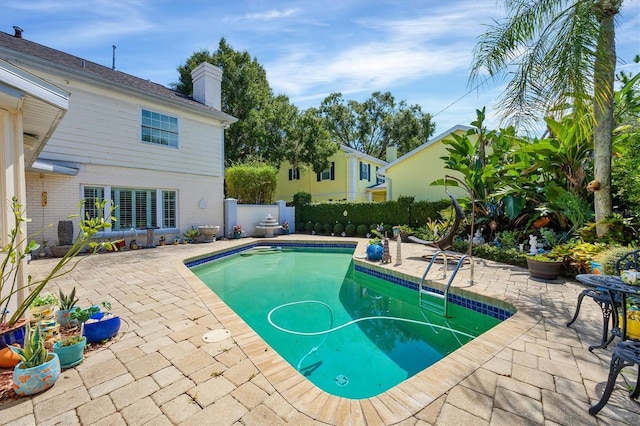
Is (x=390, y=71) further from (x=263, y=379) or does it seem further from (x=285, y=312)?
(x=263, y=379)

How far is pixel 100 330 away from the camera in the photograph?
3.43 metres

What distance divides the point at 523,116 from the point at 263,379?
8108 mm

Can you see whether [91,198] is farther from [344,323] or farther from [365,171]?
[365,171]

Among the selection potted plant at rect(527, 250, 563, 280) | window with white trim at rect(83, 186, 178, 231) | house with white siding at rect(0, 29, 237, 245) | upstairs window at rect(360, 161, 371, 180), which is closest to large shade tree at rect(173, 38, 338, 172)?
upstairs window at rect(360, 161, 371, 180)

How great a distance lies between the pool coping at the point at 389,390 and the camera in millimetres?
2236

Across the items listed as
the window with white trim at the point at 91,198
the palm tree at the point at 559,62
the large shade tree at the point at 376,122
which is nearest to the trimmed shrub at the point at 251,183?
the window with white trim at the point at 91,198

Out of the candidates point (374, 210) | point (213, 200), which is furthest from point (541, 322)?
point (213, 200)

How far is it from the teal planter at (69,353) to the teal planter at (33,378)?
333 mm

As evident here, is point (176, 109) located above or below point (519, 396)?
above

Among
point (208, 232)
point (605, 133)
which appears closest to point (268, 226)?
point (208, 232)

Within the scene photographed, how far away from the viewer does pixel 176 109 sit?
40.9ft

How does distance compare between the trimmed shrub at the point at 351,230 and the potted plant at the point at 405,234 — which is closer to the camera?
the potted plant at the point at 405,234

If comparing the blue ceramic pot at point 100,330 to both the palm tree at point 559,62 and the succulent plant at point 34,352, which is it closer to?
the succulent plant at point 34,352

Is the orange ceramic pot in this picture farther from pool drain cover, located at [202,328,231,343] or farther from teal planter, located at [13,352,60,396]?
pool drain cover, located at [202,328,231,343]
